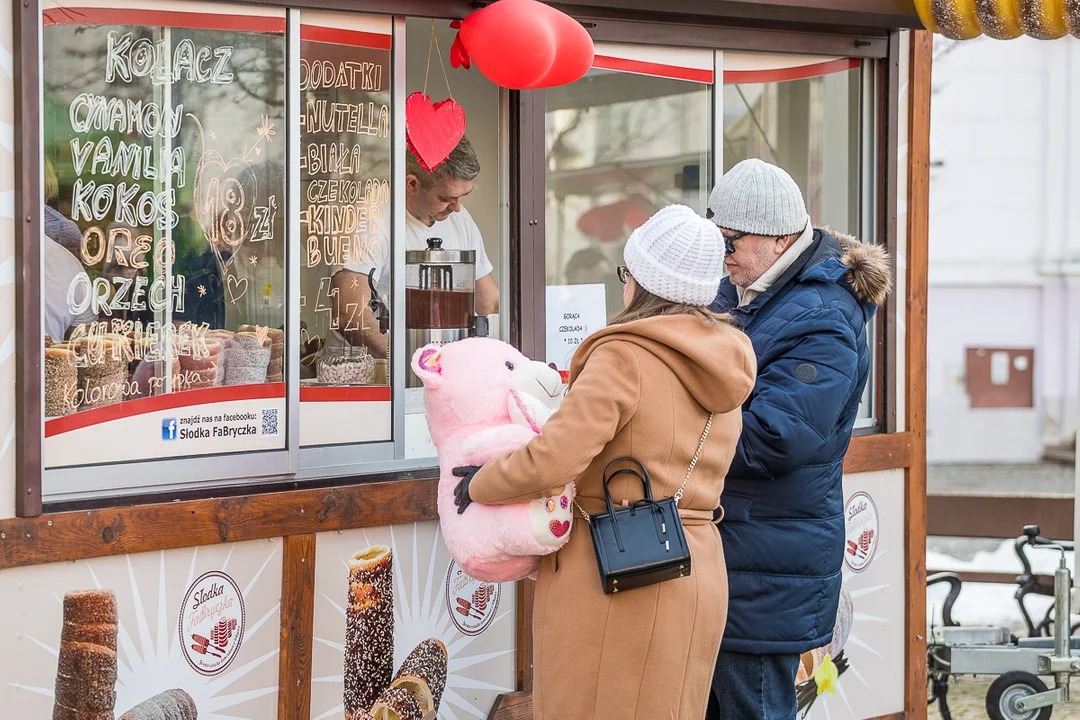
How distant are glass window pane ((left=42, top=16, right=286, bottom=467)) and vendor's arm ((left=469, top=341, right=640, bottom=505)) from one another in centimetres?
149

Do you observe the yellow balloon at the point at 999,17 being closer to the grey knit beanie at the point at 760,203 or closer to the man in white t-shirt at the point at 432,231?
the grey knit beanie at the point at 760,203

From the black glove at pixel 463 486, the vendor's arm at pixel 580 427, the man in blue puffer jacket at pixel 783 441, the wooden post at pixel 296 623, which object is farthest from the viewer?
the wooden post at pixel 296 623

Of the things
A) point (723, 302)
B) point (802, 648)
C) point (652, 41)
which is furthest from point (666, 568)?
point (652, 41)

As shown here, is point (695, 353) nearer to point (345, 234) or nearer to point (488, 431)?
point (488, 431)

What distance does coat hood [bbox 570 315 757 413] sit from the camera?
2793mm

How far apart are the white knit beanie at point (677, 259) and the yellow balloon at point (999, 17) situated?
234 cm

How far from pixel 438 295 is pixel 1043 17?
252cm

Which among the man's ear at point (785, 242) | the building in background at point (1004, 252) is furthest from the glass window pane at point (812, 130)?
the building in background at point (1004, 252)

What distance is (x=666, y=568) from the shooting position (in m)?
2.79

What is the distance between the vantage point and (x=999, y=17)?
15.1 ft

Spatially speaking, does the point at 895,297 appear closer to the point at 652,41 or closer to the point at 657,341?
the point at 652,41

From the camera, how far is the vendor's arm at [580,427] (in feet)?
8.87

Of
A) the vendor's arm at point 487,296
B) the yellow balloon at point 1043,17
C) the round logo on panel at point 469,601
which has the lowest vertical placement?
the round logo on panel at point 469,601

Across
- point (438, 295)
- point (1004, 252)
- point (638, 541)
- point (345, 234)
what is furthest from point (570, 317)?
point (1004, 252)
